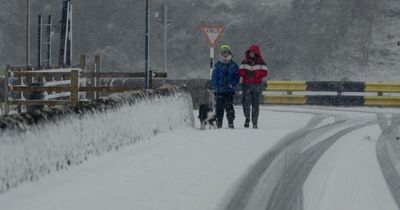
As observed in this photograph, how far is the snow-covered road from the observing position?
26.1 ft

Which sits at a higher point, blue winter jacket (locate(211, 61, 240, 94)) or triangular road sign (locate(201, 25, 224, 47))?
triangular road sign (locate(201, 25, 224, 47))

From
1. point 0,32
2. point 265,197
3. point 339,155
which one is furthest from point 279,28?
point 265,197

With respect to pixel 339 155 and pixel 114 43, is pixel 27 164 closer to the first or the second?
pixel 339 155

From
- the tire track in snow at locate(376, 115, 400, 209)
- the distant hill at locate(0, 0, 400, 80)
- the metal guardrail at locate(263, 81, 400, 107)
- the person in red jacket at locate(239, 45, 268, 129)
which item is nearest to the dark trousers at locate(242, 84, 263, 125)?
the person in red jacket at locate(239, 45, 268, 129)

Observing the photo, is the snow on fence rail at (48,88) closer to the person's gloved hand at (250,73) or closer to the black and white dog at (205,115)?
the black and white dog at (205,115)

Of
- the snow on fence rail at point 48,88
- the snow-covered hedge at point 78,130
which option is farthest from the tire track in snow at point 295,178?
the snow on fence rail at point 48,88

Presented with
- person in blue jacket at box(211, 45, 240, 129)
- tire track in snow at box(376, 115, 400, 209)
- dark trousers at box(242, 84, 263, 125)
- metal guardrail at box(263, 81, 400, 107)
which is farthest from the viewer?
metal guardrail at box(263, 81, 400, 107)

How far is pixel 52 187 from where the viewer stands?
856cm

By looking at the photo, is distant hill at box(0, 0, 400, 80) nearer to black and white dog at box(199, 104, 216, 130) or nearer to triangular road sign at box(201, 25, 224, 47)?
triangular road sign at box(201, 25, 224, 47)

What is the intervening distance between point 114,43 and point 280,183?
41268mm

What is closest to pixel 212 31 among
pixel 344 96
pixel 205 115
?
pixel 205 115

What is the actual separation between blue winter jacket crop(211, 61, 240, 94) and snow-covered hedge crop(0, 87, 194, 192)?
1.67 m

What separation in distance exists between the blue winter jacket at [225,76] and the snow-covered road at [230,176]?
1804mm

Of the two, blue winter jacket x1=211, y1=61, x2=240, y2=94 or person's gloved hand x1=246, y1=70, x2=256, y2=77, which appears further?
person's gloved hand x1=246, y1=70, x2=256, y2=77
